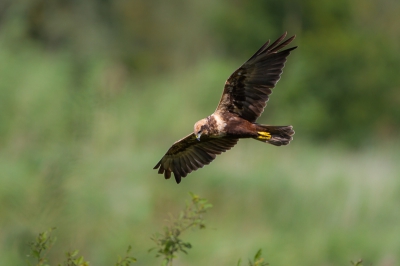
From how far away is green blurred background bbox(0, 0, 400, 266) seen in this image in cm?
1202

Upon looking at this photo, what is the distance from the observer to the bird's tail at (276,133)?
8094 millimetres

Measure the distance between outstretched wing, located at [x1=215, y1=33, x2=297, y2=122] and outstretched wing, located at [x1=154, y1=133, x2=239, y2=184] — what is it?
0.75m

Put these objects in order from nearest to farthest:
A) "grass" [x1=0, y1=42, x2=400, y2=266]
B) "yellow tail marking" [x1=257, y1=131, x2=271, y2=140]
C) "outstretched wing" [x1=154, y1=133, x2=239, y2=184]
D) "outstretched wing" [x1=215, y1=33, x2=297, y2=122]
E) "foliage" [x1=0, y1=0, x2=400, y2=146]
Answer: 1. "outstretched wing" [x1=215, y1=33, x2=297, y2=122]
2. "yellow tail marking" [x1=257, y1=131, x2=271, y2=140]
3. "outstretched wing" [x1=154, y1=133, x2=239, y2=184]
4. "grass" [x1=0, y1=42, x2=400, y2=266]
5. "foliage" [x1=0, y1=0, x2=400, y2=146]

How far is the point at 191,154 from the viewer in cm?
898

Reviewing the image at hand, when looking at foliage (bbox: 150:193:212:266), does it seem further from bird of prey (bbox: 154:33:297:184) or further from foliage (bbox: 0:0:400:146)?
foliage (bbox: 0:0:400:146)

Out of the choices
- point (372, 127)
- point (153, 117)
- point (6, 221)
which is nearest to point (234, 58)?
point (372, 127)

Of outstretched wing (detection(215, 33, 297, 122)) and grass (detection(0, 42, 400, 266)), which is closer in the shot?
outstretched wing (detection(215, 33, 297, 122))

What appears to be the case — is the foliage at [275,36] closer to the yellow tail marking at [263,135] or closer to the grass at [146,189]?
the grass at [146,189]

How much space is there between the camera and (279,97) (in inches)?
850

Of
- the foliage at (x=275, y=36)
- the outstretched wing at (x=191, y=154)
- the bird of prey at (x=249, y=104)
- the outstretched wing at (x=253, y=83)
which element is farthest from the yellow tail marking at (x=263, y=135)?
the foliage at (x=275, y=36)

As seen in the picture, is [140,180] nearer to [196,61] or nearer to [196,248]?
[196,248]

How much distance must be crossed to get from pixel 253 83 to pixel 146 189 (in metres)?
6.12

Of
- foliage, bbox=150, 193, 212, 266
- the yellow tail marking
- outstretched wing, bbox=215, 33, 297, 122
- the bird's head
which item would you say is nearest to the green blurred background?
the bird's head

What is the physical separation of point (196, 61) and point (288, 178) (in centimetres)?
929
